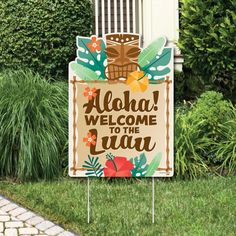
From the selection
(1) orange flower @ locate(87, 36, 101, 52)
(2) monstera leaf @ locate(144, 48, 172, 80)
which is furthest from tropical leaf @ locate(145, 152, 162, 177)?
(1) orange flower @ locate(87, 36, 101, 52)

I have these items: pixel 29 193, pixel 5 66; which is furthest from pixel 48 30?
pixel 29 193

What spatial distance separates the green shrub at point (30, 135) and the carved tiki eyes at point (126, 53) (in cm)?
177

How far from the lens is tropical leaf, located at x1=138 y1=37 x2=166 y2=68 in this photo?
5.11 metres

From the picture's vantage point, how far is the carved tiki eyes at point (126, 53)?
520 cm

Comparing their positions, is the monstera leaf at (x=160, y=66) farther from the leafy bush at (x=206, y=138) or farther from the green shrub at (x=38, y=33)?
the green shrub at (x=38, y=33)

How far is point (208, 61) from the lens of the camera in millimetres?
8242

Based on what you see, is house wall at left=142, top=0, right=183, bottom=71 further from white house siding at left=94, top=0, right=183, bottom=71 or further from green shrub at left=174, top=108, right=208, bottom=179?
green shrub at left=174, top=108, right=208, bottom=179

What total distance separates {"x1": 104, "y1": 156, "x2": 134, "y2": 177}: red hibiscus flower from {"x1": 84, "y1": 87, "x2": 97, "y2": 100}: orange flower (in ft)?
1.87

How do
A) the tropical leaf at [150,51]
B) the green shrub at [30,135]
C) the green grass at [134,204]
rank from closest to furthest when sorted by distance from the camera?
the tropical leaf at [150,51] < the green grass at [134,204] < the green shrub at [30,135]

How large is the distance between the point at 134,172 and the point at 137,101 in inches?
24.7

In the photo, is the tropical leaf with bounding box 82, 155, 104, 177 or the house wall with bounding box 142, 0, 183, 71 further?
the house wall with bounding box 142, 0, 183, 71

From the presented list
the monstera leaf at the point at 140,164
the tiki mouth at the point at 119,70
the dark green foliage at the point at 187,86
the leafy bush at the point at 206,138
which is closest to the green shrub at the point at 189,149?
the leafy bush at the point at 206,138

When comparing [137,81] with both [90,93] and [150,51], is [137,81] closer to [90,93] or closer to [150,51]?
[150,51]

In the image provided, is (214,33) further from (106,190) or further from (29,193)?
(29,193)
